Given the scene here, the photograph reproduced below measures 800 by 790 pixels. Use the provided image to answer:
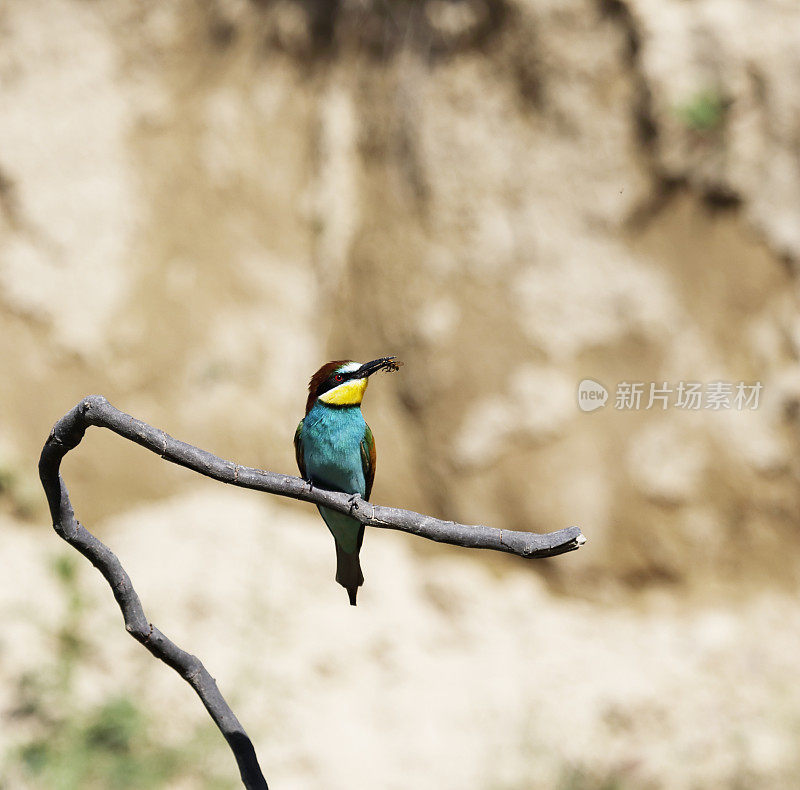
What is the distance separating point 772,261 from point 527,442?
3.72 ft

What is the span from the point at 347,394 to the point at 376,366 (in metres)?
0.13

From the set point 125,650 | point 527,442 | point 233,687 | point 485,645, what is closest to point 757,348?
point 527,442

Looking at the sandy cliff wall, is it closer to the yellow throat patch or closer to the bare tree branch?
the yellow throat patch

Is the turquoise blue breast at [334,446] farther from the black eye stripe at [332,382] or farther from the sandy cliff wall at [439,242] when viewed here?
the sandy cliff wall at [439,242]

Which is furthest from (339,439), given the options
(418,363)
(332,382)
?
(418,363)

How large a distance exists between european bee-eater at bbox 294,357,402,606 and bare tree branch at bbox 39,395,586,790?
0.12 m

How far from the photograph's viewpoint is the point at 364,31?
3.64 metres

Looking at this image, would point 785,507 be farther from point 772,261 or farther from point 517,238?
point 517,238

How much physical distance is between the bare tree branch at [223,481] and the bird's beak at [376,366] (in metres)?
0.12

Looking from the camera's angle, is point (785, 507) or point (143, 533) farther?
point (143, 533)

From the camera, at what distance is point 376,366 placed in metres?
0.85

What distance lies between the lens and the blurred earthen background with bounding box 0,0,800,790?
127 inches

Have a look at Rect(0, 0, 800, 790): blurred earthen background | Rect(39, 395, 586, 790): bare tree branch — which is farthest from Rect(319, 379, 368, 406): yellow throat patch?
Rect(0, 0, 800, 790): blurred earthen background

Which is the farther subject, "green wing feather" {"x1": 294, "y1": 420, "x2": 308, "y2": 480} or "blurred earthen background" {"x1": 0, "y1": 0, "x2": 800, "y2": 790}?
"blurred earthen background" {"x1": 0, "y1": 0, "x2": 800, "y2": 790}
